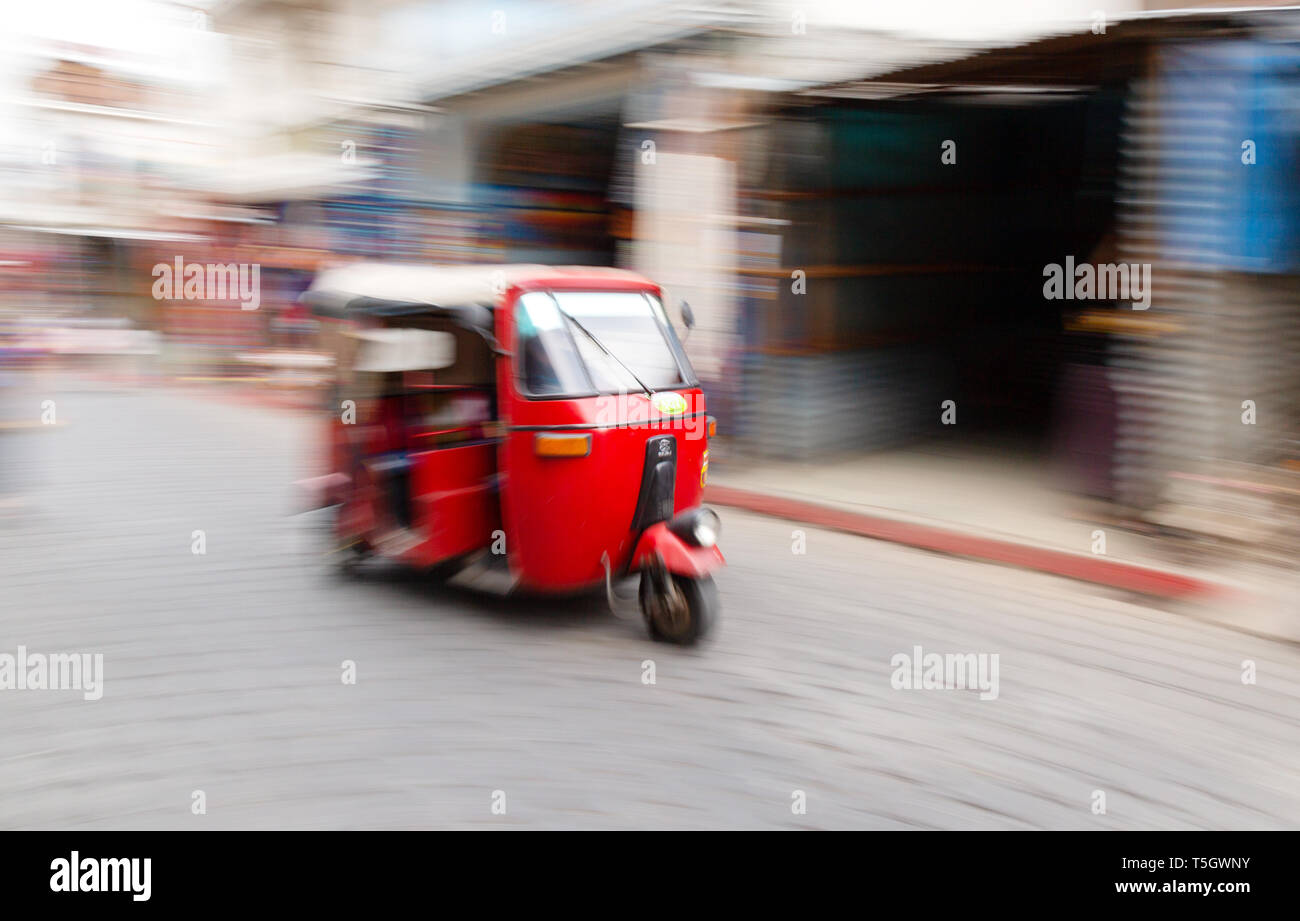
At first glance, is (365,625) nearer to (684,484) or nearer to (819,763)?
(684,484)

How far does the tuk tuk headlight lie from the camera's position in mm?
5742

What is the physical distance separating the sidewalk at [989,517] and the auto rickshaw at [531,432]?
96.5 inches

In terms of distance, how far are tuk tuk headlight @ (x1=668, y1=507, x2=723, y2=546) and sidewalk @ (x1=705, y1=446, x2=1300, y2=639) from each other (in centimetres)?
264

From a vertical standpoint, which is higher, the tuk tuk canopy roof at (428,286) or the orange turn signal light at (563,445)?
the tuk tuk canopy roof at (428,286)

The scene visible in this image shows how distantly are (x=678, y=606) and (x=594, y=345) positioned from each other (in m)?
1.40

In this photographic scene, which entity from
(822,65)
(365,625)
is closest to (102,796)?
(365,625)

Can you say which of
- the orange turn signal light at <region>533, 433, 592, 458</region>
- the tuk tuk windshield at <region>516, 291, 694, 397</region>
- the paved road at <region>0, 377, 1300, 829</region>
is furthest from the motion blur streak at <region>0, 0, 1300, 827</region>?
the orange turn signal light at <region>533, 433, 592, 458</region>

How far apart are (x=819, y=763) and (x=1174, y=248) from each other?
192 inches

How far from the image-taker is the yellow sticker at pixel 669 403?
6.04 meters

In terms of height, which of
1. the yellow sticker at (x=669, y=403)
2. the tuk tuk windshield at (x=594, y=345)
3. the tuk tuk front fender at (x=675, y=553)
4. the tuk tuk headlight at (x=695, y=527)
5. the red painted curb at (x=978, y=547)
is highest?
the tuk tuk windshield at (x=594, y=345)

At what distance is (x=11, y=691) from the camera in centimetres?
525

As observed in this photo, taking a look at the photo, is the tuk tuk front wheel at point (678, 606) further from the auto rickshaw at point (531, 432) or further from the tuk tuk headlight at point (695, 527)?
the tuk tuk headlight at point (695, 527)

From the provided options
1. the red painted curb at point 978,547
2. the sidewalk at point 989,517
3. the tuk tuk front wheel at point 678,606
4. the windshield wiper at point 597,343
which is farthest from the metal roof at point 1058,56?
the tuk tuk front wheel at point 678,606

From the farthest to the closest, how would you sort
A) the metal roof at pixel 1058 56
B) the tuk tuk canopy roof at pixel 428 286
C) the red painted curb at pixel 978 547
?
the metal roof at pixel 1058 56
the red painted curb at pixel 978 547
the tuk tuk canopy roof at pixel 428 286
